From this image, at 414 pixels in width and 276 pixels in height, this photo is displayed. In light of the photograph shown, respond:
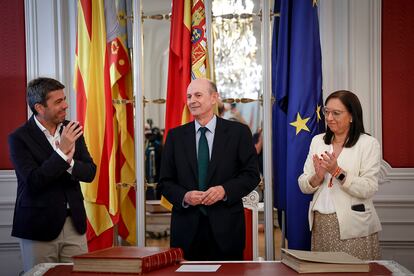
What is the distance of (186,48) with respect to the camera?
3.92m

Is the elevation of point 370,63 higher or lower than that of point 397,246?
higher

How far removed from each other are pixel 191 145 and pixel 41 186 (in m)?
0.79

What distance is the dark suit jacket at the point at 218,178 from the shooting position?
2807mm

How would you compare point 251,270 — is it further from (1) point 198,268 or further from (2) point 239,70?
→ (2) point 239,70

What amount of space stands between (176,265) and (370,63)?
2559 millimetres

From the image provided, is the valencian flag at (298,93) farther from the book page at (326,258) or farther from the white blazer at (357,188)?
the book page at (326,258)

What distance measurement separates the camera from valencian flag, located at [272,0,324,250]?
12.2ft

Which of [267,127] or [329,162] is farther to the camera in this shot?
[267,127]

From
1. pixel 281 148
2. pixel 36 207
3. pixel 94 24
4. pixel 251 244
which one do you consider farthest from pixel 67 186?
pixel 281 148

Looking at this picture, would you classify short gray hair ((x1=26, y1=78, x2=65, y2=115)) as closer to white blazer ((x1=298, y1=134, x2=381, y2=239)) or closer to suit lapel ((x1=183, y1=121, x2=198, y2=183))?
suit lapel ((x1=183, y1=121, x2=198, y2=183))

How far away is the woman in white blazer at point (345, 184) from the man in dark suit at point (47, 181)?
1254mm

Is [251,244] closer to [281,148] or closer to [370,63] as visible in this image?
[281,148]

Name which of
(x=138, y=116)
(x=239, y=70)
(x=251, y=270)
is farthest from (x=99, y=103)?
(x=239, y=70)

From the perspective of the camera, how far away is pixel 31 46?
4.25 m
